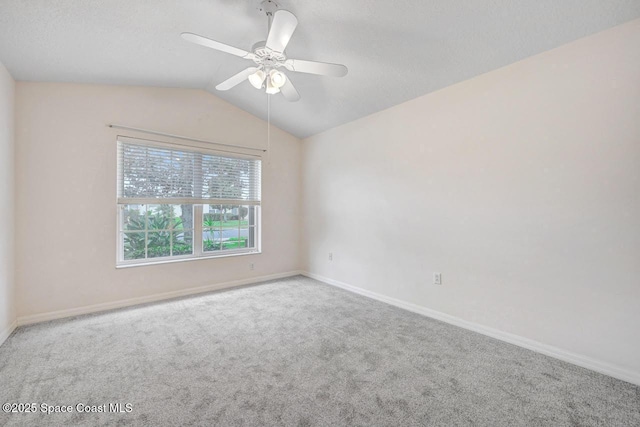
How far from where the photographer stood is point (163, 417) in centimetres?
154

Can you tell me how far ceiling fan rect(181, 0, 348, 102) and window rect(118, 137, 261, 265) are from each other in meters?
1.86

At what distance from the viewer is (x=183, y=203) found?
147 inches

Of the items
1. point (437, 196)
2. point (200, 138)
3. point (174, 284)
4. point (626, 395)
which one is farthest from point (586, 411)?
point (200, 138)

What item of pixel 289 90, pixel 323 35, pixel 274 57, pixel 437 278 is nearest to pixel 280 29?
pixel 274 57

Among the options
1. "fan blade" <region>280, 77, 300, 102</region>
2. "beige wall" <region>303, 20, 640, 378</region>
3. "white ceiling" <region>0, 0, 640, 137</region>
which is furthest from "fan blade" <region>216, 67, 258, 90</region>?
"beige wall" <region>303, 20, 640, 378</region>

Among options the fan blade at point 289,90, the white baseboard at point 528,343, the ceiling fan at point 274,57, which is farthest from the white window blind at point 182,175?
the white baseboard at point 528,343

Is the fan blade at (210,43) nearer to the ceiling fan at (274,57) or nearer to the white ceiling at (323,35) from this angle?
the ceiling fan at (274,57)

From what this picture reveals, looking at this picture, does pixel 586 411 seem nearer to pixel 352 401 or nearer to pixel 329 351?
pixel 352 401

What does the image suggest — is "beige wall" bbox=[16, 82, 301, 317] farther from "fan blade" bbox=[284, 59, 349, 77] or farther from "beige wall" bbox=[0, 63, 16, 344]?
"fan blade" bbox=[284, 59, 349, 77]

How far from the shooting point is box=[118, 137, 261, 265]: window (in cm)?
339

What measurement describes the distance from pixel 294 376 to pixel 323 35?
107 inches

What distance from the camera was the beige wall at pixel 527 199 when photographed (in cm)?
191

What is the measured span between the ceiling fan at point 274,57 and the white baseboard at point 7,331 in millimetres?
2957

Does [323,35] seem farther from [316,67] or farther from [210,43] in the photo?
[210,43]
